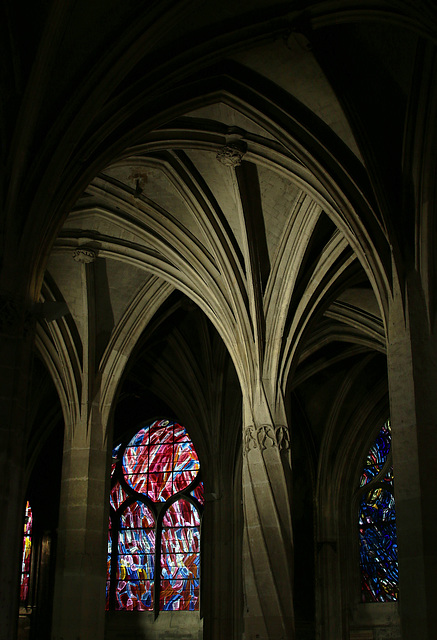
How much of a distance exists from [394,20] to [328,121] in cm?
233

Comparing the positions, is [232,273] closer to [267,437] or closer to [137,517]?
Result: [267,437]

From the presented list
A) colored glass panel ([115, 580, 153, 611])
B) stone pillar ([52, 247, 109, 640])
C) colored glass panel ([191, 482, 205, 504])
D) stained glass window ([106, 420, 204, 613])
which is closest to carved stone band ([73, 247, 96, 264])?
stone pillar ([52, 247, 109, 640])

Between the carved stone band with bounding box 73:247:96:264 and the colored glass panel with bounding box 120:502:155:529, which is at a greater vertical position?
the carved stone band with bounding box 73:247:96:264

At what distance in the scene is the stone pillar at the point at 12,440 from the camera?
9039 millimetres

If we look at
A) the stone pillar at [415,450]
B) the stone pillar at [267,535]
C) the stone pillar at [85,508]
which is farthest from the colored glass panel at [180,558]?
the stone pillar at [415,450]

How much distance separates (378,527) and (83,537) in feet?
31.7

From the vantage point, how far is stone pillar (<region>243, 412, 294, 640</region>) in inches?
547

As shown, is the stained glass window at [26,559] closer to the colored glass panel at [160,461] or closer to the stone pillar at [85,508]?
the colored glass panel at [160,461]

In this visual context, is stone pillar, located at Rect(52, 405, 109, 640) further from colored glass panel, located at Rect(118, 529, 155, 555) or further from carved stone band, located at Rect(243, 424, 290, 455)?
colored glass panel, located at Rect(118, 529, 155, 555)

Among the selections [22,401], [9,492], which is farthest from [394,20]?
A: [9,492]

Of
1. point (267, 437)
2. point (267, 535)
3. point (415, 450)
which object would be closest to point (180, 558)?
point (267, 437)

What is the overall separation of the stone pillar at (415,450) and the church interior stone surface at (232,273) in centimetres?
3

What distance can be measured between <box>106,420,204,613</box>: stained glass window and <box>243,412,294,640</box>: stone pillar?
9.32 meters

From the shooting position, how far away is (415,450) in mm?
11352
